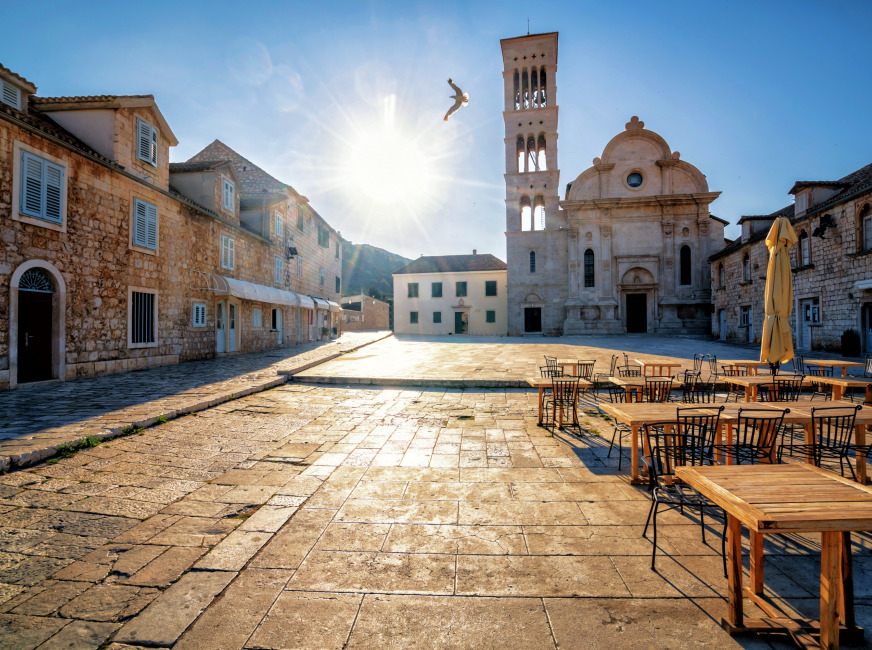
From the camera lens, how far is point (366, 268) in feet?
226

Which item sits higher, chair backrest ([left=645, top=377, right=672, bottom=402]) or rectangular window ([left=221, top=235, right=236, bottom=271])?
rectangular window ([left=221, top=235, right=236, bottom=271])

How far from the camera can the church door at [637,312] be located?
30906 mm

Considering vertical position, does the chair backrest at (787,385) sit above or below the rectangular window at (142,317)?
below

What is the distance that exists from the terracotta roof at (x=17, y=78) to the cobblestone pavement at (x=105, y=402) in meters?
6.23

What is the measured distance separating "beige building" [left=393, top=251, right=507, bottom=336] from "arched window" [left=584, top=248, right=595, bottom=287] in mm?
9171

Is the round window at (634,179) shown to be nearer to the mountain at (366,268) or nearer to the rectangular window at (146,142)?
the rectangular window at (146,142)

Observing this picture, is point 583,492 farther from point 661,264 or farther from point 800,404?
point 661,264

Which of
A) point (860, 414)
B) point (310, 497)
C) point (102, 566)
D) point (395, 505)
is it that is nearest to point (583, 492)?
point (395, 505)

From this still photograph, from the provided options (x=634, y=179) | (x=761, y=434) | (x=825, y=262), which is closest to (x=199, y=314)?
(x=761, y=434)

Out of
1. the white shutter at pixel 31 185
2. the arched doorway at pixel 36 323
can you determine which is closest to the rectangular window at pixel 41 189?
the white shutter at pixel 31 185

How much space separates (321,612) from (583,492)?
2.45 m

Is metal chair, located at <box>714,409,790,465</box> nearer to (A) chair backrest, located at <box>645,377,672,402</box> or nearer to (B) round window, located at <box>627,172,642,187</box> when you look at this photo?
(A) chair backrest, located at <box>645,377,672,402</box>

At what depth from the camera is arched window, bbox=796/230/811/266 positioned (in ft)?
57.0

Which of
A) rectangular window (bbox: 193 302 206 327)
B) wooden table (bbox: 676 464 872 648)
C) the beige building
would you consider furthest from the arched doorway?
the beige building
